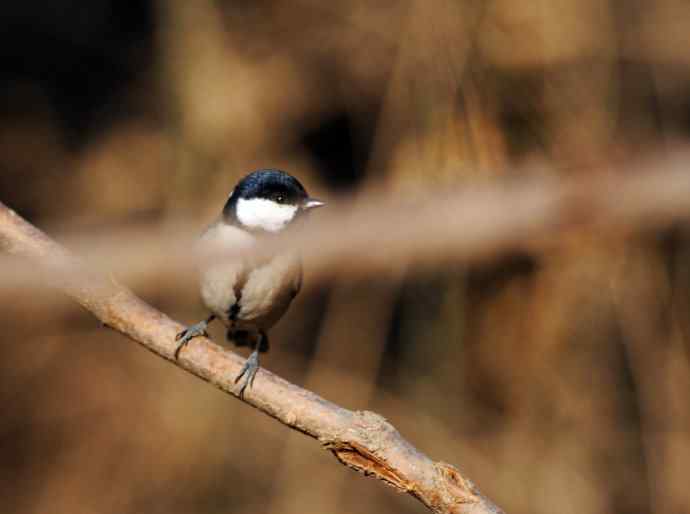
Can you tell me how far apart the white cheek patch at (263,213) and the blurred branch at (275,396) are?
320 mm

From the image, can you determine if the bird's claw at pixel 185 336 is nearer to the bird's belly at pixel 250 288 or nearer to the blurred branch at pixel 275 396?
the blurred branch at pixel 275 396

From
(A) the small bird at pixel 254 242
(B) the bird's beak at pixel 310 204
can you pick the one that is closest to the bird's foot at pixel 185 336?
(A) the small bird at pixel 254 242

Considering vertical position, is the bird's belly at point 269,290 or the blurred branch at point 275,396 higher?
the bird's belly at point 269,290

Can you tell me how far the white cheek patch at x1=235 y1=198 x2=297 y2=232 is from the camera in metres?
1.53

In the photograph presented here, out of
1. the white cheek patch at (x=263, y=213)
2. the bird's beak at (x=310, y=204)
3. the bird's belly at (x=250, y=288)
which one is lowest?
the bird's belly at (x=250, y=288)

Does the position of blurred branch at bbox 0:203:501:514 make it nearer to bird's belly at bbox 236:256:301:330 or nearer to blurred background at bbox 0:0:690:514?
bird's belly at bbox 236:256:301:330

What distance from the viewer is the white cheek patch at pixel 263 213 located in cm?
Result: 153

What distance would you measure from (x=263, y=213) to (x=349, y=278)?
91cm

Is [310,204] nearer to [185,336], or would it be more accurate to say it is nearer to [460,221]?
[460,221]

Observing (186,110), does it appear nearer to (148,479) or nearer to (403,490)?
(148,479)

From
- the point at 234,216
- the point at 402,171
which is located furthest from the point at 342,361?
the point at 234,216

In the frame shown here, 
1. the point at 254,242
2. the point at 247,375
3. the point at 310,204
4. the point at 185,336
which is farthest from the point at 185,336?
the point at 310,204

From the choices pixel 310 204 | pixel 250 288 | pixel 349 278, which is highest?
pixel 349 278

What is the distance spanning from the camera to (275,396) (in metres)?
1.15
